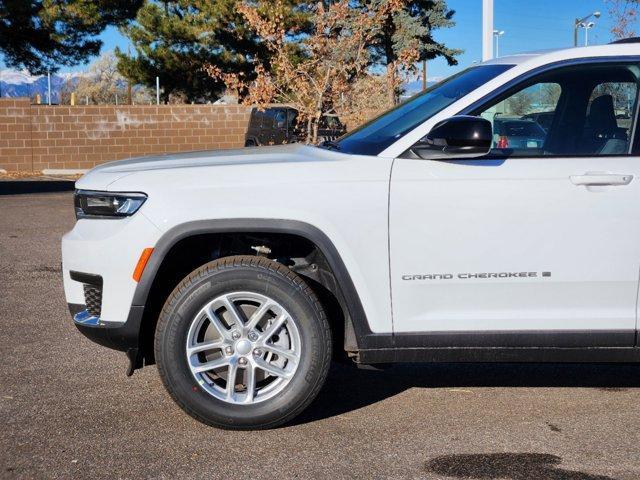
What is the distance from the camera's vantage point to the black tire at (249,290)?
15.5ft

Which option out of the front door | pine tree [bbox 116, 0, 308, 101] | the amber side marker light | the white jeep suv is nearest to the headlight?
the white jeep suv

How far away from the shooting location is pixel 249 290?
4.76m

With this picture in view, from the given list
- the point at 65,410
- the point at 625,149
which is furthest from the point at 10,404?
the point at 625,149

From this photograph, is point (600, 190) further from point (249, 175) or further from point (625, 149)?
point (249, 175)

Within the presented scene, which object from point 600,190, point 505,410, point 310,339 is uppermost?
point 600,190

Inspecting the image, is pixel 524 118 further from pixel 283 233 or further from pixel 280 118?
pixel 280 118

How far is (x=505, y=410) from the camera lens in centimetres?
528

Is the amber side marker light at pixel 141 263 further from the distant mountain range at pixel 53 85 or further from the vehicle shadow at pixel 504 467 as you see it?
the distant mountain range at pixel 53 85

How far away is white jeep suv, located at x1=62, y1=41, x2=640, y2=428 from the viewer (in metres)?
4.71

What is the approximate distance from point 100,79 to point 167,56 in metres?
40.0

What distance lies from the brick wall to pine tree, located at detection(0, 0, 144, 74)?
12.1 ft

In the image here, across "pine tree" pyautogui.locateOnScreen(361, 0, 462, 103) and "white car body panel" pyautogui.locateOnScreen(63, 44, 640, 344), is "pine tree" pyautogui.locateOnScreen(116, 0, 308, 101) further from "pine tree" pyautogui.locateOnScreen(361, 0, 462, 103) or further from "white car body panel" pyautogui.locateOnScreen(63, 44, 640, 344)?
"white car body panel" pyautogui.locateOnScreen(63, 44, 640, 344)

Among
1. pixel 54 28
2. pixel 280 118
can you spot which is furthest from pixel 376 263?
pixel 54 28

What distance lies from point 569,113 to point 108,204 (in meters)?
2.57
